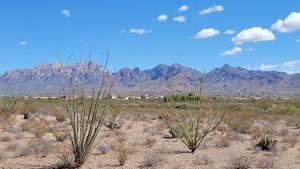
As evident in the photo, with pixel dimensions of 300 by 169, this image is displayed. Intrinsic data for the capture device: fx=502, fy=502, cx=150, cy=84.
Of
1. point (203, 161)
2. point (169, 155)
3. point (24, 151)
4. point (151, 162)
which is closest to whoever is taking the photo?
point (151, 162)

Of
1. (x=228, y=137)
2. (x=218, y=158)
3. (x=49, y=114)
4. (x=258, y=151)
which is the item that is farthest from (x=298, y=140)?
(x=49, y=114)

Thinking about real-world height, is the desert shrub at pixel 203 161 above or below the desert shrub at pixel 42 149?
below

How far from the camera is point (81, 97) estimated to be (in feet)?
47.0

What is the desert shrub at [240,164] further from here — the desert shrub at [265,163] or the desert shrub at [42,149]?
the desert shrub at [42,149]

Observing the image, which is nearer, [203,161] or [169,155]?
[203,161]

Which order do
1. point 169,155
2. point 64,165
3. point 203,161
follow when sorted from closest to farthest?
point 64,165, point 203,161, point 169,155

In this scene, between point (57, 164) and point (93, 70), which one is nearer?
point (57, 164)

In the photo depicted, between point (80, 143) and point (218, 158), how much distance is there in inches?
167

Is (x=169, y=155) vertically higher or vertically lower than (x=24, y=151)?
lower

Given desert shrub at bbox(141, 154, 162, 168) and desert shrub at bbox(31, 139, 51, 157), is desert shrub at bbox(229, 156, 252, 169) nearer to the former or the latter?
desert shrub at bbox(141, 154, 162, 168)

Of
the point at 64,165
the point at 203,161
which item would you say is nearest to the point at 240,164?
the point at 203,161

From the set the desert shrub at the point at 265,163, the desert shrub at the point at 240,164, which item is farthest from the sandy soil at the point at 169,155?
the desert shrub at the point at 240,164

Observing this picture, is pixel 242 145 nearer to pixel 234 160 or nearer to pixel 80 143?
pixel 234 160

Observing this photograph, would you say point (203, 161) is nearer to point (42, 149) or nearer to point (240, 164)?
point (240, 164)
